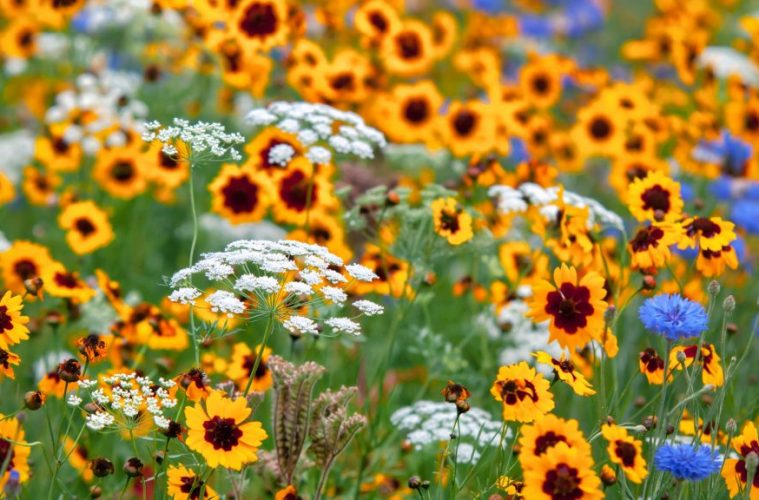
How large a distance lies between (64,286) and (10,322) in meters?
0.97

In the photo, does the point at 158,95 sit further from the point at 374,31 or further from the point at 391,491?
the point at 391,491

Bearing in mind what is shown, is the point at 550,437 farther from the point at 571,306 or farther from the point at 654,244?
the point at 654,244

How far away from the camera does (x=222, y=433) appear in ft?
8.79

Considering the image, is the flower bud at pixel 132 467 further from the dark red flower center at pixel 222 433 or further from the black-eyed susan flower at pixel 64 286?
the black-eyed susan flower at pixel 64 286

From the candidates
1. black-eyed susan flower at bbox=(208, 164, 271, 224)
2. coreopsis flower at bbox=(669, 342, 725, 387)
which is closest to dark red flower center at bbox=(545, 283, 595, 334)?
coreopsis flower at bbox=(669, 342, 725, 387)

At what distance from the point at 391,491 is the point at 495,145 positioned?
2241 mm

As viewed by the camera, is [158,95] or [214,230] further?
[158,95]

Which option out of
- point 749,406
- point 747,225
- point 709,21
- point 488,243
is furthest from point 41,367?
point 709,21

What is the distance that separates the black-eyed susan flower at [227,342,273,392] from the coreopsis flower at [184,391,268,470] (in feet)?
2.97

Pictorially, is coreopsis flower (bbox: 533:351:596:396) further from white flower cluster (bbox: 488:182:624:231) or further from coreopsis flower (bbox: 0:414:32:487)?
coreopsis flower (bbox: 0:414:32:487)

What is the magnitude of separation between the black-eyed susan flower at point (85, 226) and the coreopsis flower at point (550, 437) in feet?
8.45

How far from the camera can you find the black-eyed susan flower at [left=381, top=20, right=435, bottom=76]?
5773mm

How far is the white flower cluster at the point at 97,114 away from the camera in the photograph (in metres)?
5.69

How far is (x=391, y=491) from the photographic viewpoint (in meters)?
3.84
